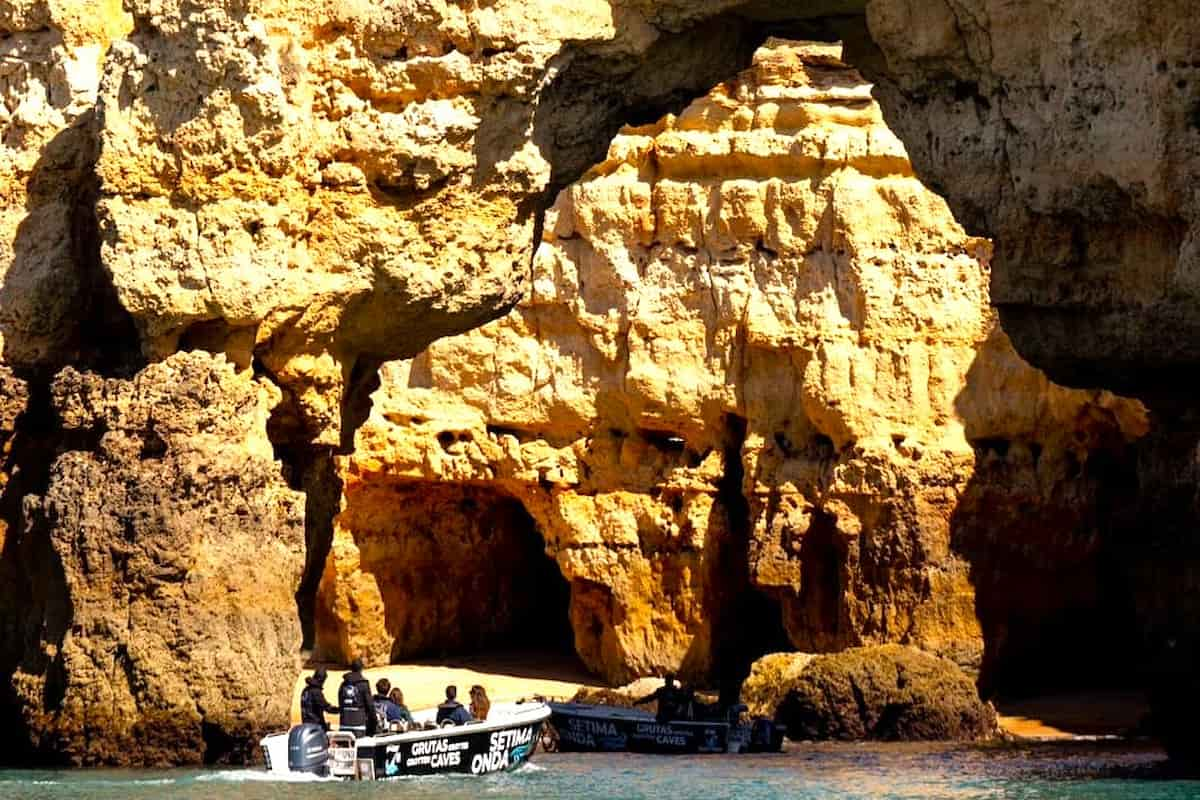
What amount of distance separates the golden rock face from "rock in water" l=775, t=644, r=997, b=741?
2811 mm

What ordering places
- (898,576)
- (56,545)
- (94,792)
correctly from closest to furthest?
(94,792)
(56,545)
(898,576)

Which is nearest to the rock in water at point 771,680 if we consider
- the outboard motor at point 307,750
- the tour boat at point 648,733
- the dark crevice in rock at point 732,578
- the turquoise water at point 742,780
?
the tour boat at point 648,733

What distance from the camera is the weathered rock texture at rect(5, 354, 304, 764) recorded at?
25.6 metres

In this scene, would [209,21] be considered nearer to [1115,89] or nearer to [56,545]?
[56,545]

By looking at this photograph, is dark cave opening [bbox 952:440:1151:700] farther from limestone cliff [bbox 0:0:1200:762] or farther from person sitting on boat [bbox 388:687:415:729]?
person sitting on boat [bbox 388:687:415:729]

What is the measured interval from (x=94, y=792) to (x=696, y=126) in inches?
567

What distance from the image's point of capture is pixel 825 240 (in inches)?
1389

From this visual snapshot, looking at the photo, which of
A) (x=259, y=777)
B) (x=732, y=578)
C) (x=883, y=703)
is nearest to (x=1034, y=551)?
(x=732, y=578)

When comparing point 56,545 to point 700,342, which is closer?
point 56,545

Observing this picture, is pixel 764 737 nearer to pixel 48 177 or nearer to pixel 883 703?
pixel 883 703

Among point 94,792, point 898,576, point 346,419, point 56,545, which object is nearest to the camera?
point 94,792

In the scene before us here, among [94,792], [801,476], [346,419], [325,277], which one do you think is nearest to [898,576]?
[801,476]

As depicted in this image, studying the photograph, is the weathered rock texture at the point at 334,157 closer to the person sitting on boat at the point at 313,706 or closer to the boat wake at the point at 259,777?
the person sitting on boat at the point at 313,706

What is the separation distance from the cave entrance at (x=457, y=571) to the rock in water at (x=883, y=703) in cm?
716
